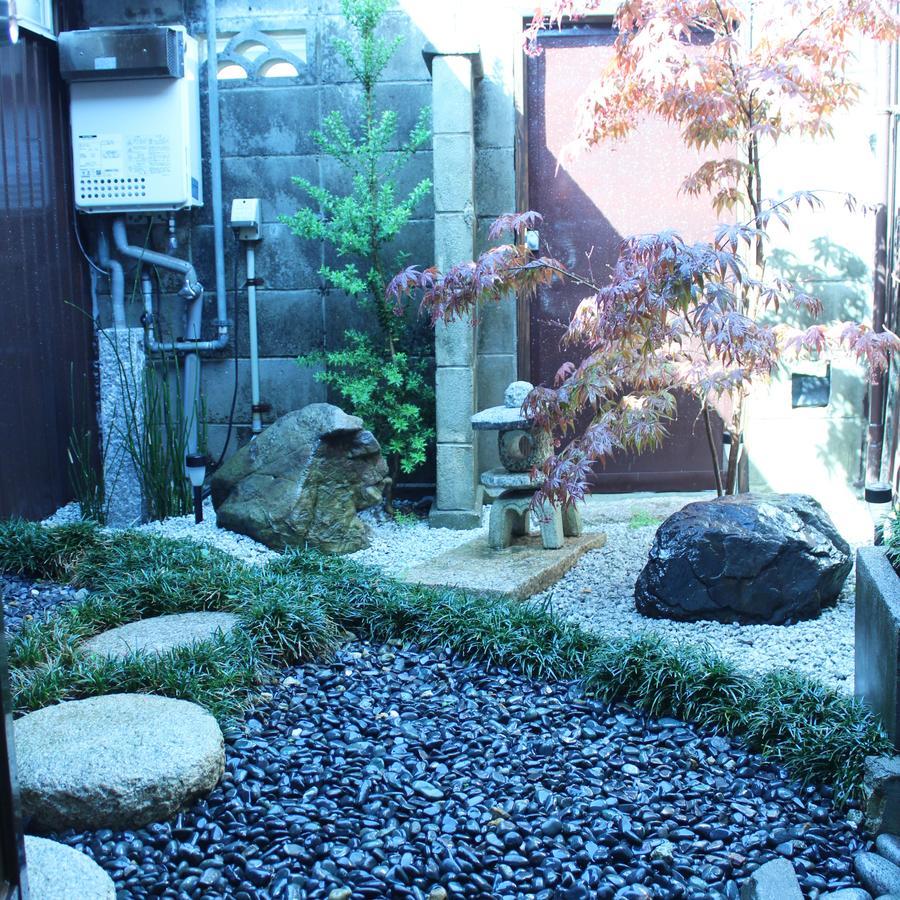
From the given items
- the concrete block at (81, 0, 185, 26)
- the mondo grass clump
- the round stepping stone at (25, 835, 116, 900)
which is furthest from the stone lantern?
the concrete block at (81, 0, 185, 26)

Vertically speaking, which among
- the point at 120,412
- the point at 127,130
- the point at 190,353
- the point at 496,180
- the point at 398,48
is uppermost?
the point at 398,48

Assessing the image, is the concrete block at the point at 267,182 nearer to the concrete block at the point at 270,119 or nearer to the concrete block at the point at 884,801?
the concrete block at the point at 270,119

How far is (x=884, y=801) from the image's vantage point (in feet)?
7.41

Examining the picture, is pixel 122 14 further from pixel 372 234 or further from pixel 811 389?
pixel 811 389

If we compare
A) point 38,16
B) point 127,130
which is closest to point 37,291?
point 127,130

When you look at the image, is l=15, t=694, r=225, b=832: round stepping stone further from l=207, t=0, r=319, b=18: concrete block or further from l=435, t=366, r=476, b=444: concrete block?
l=207, t=0, r=319, b=18: concrete block

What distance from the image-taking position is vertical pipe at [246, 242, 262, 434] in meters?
5.53

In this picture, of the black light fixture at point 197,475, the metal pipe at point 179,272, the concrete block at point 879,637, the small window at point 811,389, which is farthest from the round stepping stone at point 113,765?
the small window at point 811,389

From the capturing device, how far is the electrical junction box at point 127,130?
5.21 meters

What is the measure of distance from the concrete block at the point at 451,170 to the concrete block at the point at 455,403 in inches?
31.1

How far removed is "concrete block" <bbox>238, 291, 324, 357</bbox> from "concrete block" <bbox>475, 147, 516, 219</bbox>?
106 centimetres

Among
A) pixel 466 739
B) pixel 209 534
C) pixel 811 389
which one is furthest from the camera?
pixel 811 389

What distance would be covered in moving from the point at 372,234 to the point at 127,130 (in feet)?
4.62

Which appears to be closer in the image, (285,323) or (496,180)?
(496,180)
